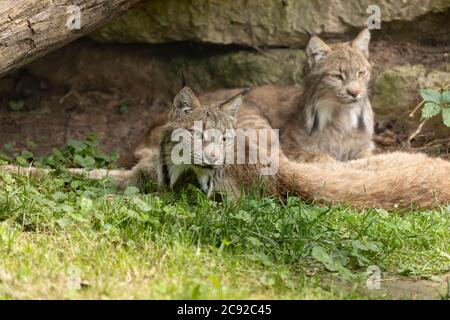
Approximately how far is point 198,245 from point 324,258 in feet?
2.28

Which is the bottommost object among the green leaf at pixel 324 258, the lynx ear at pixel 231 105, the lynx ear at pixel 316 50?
the green leaf at pixel 324 258

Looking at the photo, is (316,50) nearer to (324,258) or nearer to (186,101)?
(186,101)

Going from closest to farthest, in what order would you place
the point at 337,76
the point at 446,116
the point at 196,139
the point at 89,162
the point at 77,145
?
the point at 196,139 < the point at 89,162 < the point at 446,116 < the point at 77,145 < the point at 337,76

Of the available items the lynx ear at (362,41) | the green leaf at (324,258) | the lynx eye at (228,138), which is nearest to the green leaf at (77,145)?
the lynx eye at (228,138)

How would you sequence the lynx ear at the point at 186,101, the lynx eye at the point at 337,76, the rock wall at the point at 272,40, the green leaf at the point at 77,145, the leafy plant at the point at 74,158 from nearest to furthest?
the lynx ear at the point at 186,101 → the leafy plant at the point at 74,158 → the green leaf at the point at 77,145 → the lynx eye at the point at 337,76 → the rock wall at the point at 272,40

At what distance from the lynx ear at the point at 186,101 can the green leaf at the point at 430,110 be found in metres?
1.92

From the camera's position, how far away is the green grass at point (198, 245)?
14.3 feet

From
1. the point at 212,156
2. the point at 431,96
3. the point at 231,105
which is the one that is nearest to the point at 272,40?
the point at 431,96

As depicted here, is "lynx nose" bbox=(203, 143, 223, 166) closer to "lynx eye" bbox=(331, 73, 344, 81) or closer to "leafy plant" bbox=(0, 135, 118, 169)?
"leafy plant" bbox=(0, 135, 118, 169)

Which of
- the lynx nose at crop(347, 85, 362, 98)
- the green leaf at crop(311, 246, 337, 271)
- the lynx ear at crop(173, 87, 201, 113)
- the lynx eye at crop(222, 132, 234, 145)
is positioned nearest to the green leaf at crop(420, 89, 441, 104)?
the lynx nose at crop(347, 85, 362, 98)

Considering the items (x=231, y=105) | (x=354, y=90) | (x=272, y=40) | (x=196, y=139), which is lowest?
(x=196, y=139)

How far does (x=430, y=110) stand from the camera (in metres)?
7.04

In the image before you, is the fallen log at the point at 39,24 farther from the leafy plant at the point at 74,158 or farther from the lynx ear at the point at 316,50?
the lynx ear at the point at 316,50

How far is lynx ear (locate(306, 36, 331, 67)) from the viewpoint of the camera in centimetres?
756
